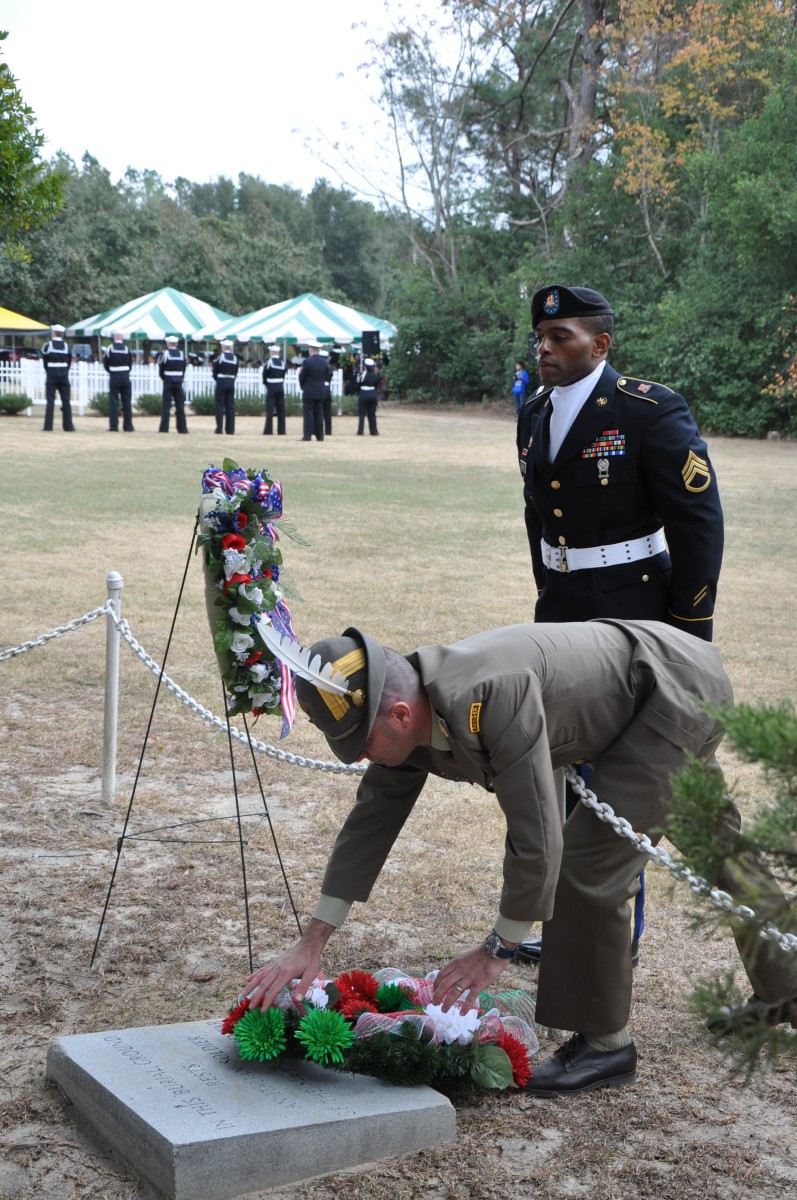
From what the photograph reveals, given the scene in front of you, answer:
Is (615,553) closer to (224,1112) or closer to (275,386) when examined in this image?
(224,1112)

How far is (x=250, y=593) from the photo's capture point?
12.6 ft

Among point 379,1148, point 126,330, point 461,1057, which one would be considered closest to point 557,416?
point 461,1057

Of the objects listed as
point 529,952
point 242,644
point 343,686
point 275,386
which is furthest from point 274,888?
point 275,386

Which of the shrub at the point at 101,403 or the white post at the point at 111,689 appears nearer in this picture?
the white post at the point at 111,689

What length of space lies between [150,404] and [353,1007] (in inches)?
1248

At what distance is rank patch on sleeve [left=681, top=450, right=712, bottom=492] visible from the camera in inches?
157

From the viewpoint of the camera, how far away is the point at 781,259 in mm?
28250

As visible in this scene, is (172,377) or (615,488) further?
(172,377)

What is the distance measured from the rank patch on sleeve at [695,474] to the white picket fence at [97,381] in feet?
105

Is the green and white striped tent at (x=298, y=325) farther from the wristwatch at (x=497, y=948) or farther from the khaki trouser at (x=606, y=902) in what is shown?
the wristwatch at (x=497, y=948)

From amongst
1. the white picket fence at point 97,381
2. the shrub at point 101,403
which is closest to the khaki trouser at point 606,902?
the shrub at point 101,403

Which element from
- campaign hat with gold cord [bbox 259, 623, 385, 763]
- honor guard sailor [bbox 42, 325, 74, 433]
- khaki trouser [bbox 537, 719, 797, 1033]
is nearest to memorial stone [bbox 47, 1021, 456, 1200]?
khaki trouser [bbox 537, 719, 797, 1033]

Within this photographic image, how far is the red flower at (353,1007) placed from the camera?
3404 mm

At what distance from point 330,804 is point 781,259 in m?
25.6
